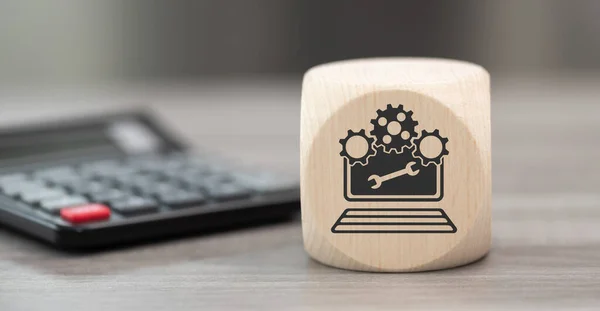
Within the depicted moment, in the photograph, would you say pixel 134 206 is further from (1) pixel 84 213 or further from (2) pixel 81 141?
(2) pixel 81 141

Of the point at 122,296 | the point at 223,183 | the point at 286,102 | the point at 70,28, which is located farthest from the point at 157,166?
the point at 70,28

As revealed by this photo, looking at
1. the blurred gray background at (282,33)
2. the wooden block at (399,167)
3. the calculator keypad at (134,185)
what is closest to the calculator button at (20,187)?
the calculator keypad at (134,185)

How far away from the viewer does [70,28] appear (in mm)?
1791

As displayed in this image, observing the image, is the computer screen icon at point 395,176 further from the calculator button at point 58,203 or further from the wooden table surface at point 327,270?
the calculator button at point 58,203

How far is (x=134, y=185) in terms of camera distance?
587mm

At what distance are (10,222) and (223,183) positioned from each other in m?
0.12

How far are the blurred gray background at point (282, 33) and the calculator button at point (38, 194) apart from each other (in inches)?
47.6

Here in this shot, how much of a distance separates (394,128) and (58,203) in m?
0.19

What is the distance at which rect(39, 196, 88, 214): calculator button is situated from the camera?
53 centimetres

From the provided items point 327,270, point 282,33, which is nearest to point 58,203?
point 327,270

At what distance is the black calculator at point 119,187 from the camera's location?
1.72ft

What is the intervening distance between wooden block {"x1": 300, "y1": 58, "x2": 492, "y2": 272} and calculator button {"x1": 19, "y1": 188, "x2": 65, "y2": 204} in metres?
0.16

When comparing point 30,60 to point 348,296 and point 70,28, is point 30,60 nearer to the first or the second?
point 70,28

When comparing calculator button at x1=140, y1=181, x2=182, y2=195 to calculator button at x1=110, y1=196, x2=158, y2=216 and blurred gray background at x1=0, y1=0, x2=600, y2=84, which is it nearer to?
calculator button at x1=110, y1=196, x2=158, y2=216
